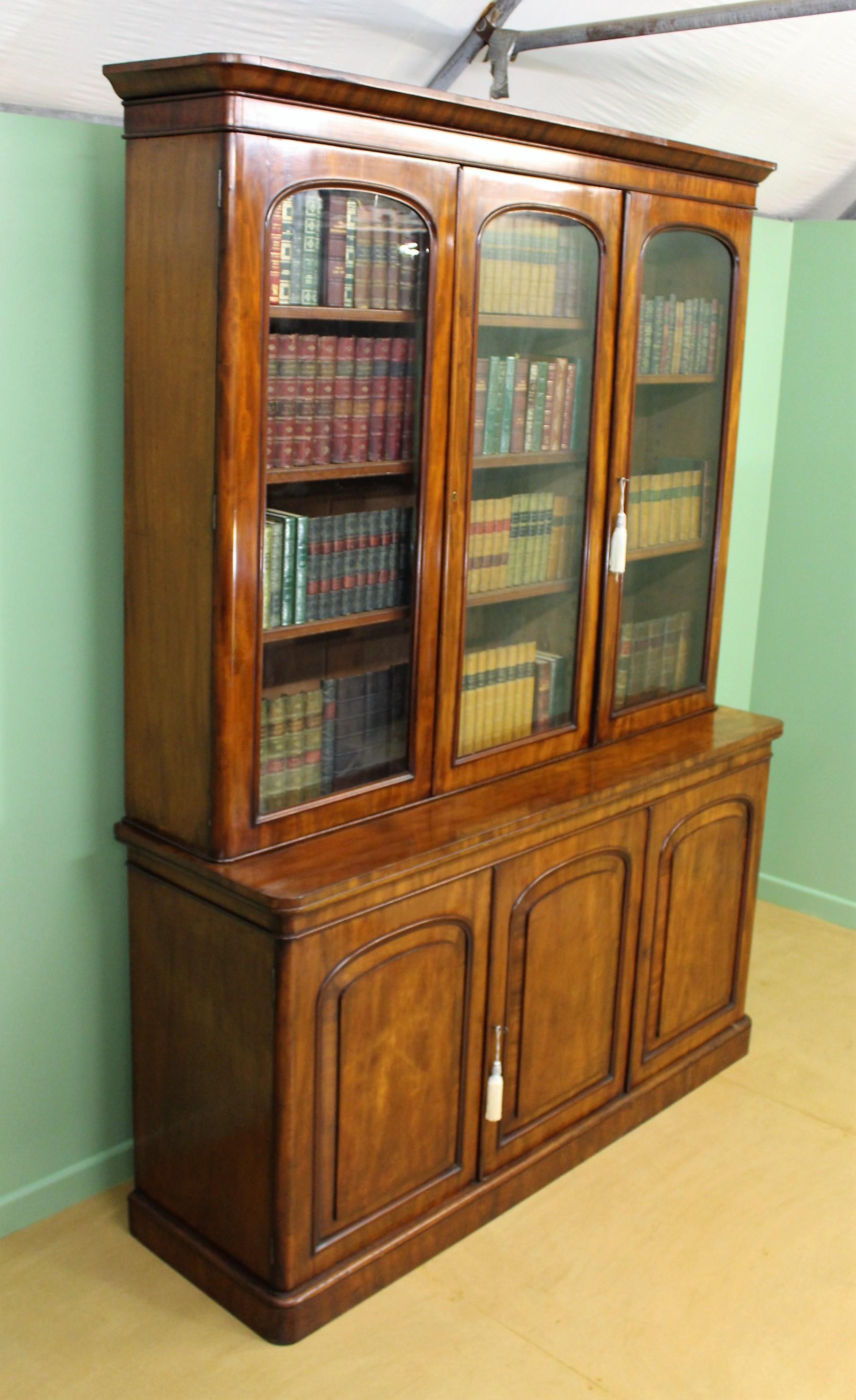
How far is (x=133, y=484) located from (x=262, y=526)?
0.29 meters

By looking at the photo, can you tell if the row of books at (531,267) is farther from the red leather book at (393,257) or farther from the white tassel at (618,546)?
the white tassel at (618,546)

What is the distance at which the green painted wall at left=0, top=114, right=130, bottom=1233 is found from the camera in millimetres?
2404

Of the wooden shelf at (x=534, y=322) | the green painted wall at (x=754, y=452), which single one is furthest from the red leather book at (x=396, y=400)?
the green painted wall at (x=754, y=452)

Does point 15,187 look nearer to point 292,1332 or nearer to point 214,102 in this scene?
point 214,102

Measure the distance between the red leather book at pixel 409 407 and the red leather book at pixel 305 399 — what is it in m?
0.21

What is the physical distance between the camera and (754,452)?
430 cm

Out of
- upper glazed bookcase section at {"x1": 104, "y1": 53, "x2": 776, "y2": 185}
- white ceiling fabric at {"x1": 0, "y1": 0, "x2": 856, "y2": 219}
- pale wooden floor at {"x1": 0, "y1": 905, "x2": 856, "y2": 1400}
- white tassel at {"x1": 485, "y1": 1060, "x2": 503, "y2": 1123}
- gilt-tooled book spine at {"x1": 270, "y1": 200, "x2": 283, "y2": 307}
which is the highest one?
white ceiling fabric at {"x1": 0, "y1": 0, "x2": 856, "y2": 219}

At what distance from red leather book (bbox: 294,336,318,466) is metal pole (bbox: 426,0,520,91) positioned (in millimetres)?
958

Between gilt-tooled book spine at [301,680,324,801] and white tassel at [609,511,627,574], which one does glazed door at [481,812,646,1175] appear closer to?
gilt-tooled book spine at [301,680,324,801]

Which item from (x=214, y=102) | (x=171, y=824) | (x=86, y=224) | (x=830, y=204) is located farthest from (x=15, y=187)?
(x=830, y=204)

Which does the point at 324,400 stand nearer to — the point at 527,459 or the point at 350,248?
the point at 350,248

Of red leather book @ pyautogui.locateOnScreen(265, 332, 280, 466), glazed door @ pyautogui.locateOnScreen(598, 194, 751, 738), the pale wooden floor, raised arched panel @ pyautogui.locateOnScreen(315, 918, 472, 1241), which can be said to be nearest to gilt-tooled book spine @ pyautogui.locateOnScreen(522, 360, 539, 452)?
glazed door @ pyautogui.locateOnScreen(598, 194, 751, 738)

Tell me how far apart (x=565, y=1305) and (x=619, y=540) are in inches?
62.9

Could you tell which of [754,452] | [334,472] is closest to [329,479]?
[334,472]
